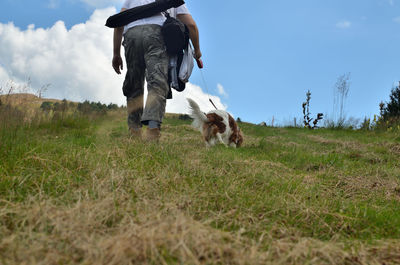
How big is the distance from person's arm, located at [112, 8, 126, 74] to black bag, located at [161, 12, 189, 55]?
2.57ft

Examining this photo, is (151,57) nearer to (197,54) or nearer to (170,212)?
(197,54)

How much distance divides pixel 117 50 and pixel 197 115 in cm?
A: 158

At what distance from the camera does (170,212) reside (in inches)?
65.4

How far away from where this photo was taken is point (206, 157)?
139 inches

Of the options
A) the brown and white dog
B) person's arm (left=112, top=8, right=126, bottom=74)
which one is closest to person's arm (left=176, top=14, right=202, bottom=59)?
person's arm (left=112, top=8, right=126, bottom=74)

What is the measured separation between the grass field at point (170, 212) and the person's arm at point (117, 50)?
1.70 m

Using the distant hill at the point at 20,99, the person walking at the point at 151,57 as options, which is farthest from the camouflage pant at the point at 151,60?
the distant hill at the point at 20,99

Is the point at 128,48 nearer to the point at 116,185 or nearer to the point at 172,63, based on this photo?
the point at 172,63

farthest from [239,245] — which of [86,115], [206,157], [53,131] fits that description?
[86,115]

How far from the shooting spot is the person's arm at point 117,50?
14.5ft

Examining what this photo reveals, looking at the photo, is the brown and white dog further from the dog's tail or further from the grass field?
the grass field

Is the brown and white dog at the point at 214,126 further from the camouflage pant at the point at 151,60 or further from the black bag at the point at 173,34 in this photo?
the black bag at the point at 173,34

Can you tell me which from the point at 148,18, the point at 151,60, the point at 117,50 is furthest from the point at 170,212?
the point at 117,50

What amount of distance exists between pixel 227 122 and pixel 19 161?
372cm
